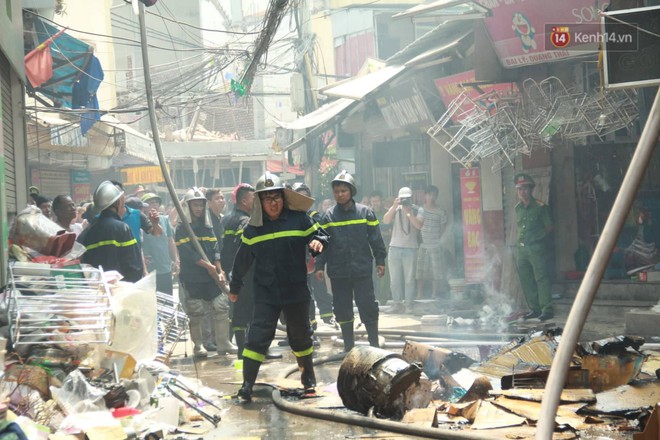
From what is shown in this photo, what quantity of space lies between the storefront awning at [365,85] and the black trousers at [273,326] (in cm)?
771

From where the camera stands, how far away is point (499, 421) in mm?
6012

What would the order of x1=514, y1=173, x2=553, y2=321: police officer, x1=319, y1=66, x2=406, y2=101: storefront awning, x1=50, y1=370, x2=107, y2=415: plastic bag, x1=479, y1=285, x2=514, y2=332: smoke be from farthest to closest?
x1=319, y1=66, x2=406, y2=101: storefront awning, x1=514, y1=173, x2=553, y2=321: police officer, x1=479, y1=285, x2=514, y2=332: smoke, x1=50, y1=370, x2=107, y2=415: plastic bag

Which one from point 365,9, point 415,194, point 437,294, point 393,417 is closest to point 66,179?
point 365,9

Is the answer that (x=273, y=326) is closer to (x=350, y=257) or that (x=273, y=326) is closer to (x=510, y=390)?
(x=350, y=257)

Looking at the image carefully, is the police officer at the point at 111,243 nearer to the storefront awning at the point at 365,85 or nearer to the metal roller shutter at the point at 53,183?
the storefront awning at the point at 365,85

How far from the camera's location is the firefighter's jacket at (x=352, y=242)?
953 centimetres

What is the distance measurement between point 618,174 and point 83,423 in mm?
9724

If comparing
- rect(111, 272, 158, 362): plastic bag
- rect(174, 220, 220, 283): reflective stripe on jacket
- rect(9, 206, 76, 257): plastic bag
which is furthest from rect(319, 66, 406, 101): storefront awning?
rect(111, 272, 158, 362): plastic bag

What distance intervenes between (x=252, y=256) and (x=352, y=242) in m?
1.88

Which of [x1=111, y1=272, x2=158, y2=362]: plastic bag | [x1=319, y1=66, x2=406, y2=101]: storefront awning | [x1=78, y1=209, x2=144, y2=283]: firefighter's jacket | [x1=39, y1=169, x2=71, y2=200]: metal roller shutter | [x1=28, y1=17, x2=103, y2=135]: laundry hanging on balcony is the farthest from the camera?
[x1=39, y1=169, x2=71, y2=200]: metal roller shutter

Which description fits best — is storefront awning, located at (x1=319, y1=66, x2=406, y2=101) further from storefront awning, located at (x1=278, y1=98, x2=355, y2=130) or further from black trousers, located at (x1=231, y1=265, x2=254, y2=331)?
black trousers, located at (x1=231, y1=265, x2=254, y2=331)

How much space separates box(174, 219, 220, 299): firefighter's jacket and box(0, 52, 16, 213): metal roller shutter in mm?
1987

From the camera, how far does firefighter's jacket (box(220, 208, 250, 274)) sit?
389 inches

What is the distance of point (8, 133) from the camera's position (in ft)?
34.0
